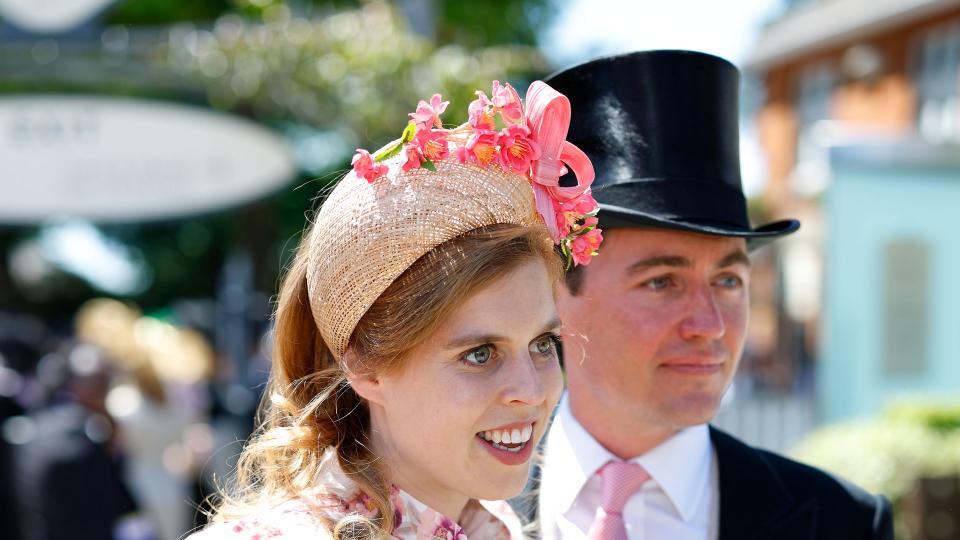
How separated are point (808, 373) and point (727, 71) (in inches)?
376

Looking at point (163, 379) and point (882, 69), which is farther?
point (882, 69)

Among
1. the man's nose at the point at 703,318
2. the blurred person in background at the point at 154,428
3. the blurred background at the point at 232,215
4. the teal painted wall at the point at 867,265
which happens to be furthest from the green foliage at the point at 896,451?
the blurred person in background at the point at 154,428

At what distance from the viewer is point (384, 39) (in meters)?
7.39

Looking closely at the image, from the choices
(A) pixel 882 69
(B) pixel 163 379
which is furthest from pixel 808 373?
(B) pixel 163 379

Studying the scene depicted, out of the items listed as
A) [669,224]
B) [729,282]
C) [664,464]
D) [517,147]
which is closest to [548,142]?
[517,147]

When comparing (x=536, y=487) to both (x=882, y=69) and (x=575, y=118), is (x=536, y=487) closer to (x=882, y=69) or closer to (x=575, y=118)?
(x=575, y=118)

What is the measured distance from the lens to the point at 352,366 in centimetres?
164

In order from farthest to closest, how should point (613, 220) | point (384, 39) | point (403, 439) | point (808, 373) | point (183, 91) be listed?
point (808, 373), point (384, 39), point (183, 91), point (613, 220), point (403, 439)

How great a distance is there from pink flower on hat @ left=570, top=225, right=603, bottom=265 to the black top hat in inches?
14.8

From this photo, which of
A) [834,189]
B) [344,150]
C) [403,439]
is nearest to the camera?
[403,439]

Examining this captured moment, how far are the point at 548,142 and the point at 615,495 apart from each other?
897 millimetres

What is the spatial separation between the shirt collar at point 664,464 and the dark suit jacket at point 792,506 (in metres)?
0.06

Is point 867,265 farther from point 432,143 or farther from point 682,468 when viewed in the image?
point 432,143

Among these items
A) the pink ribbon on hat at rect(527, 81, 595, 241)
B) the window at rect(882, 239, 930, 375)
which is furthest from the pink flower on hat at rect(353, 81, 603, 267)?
the window at rect(882, 239, 930, 375)
